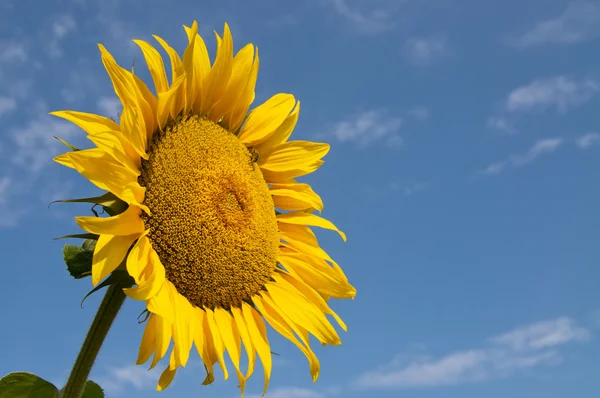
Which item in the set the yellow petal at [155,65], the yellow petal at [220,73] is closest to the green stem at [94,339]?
the yellow petal at [155,65]

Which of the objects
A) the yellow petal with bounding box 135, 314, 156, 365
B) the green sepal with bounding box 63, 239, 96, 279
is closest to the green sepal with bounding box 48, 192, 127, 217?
the green sepal with bounding box 63, 239, 96, 279

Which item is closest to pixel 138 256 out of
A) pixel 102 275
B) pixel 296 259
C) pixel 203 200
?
pixel 102 275

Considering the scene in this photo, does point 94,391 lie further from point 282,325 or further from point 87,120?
point 87,120

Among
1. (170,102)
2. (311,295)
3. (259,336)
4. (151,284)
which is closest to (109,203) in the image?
(151,284)

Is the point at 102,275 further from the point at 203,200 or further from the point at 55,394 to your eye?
the point at 55,394

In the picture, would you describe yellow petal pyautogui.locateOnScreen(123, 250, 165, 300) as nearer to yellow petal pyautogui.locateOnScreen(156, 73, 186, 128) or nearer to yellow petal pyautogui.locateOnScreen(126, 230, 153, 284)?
yellow petal pyautogui.locateOnScreen(126, 230, 153, 284)

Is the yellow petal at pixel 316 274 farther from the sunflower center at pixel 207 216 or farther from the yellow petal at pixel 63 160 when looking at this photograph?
the yellow petal at pixel 63 160
